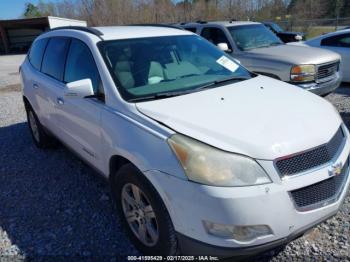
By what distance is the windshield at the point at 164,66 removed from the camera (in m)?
3.08

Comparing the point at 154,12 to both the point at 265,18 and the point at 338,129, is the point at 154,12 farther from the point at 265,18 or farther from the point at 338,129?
the point at 338,129

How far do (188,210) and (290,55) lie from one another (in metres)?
5.14

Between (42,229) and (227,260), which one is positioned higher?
(227,260)

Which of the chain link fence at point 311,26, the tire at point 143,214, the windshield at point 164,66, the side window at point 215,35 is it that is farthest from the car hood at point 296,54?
the chain link fence at point 311,26

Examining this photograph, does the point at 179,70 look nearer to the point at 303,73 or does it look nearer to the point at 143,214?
the point at 143,214

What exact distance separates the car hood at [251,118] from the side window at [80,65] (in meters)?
0.74

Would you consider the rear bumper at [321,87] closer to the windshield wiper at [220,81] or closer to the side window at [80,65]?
the windshield wiper at [220,81]

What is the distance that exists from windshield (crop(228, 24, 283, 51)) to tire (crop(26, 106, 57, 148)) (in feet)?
14.0

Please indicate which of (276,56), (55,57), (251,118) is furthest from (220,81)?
(276,56)

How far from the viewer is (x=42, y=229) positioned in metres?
3.35

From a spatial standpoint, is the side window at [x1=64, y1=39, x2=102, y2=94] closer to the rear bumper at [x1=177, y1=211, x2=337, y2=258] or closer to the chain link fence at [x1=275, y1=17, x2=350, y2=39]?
the rear bumper at [x1=177, y1=211, x2=337, y2=258]

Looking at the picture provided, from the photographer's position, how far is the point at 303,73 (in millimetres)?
6145

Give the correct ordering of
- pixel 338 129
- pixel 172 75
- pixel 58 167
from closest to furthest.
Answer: pixel 338 129, pixel 172 75, pixel 58 167

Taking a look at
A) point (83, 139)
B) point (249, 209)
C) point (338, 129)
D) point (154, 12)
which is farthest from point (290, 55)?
point (154, 12)
